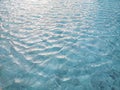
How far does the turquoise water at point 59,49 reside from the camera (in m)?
5.59

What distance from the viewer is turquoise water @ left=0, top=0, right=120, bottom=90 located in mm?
5586

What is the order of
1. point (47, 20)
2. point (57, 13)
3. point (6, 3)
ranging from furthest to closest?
1. point (6, 3)
2. point (57, 13)
3. point (47, 20)

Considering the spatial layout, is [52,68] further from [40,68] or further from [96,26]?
[96,26]

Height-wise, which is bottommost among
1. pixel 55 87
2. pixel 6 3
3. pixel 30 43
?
pixel 55 87

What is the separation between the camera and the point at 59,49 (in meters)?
7.44

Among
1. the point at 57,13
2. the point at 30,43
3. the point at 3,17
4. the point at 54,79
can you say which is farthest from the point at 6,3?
the point at 54,79

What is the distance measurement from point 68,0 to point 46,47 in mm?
9928

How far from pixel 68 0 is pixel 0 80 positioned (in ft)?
41.2

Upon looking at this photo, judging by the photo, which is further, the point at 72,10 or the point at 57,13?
the point at 72,10

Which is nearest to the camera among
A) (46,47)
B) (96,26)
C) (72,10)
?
(46,47)

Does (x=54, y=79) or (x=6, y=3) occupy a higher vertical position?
(x=6, y=3)

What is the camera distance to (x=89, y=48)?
766cm

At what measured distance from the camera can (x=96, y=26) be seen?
1001 cm

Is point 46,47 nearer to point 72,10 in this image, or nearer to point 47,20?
point 47,20
